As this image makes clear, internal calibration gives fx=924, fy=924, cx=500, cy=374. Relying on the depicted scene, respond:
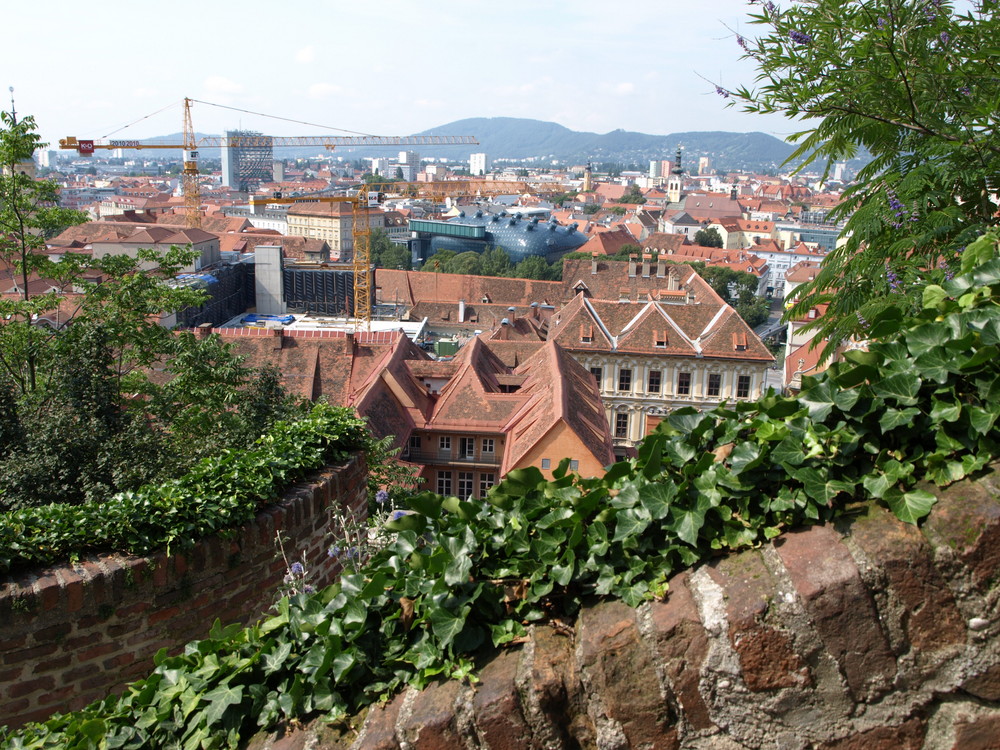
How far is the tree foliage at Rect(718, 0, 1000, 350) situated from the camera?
18.8 feet

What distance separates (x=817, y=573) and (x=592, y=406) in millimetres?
24785

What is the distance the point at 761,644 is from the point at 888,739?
1.48ft

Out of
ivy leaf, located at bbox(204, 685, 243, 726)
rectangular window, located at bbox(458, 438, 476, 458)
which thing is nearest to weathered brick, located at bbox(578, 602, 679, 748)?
ivy leaf, located at bbox(204, 685, 243, 726)

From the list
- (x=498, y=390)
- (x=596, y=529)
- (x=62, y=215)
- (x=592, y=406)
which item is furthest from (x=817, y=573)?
(x=498, y=390)

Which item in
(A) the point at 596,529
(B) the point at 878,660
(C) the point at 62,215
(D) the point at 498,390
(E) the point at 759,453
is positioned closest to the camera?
(B) the point at 878,660

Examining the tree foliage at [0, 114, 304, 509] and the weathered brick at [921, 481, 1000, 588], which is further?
the tree foliage at [0, 114, 304, 509]

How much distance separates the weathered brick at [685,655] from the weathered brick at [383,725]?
88 centimetres

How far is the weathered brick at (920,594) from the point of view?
247 centimetres

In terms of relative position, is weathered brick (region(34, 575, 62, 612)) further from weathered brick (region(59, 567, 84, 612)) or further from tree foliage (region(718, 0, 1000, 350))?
tree foliage (region(718, 0, 1000, 350))

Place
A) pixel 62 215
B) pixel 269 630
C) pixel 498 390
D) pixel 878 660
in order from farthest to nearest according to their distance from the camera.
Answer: pixel 498 390 < pixel 62 215 < pixel 269 630 < pixel 878 660

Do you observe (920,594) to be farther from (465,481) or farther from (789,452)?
(465,481)

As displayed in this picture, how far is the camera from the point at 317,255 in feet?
300

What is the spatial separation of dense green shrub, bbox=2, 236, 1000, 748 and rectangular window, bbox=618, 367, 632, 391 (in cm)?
3554

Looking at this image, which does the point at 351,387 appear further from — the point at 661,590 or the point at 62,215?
the point at 661,590
